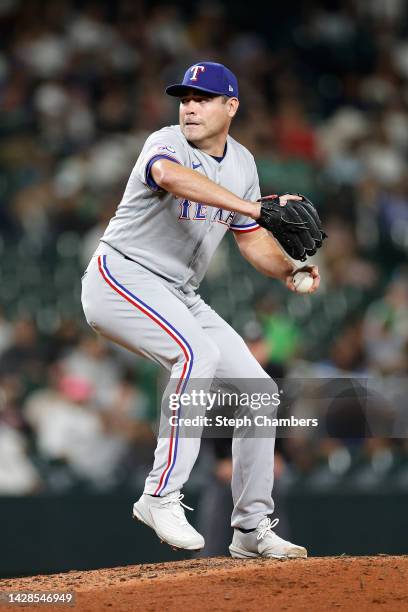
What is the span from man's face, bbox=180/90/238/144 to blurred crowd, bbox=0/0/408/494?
1627 millimetres

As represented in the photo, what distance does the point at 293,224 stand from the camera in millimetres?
3861

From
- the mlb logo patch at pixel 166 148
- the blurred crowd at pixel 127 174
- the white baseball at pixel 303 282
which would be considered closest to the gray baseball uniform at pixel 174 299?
the mlb logo patch at pixel 166 148

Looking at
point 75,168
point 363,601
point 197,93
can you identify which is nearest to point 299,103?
point 75,168

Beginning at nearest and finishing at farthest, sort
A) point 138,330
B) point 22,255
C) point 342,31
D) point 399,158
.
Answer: point 138,330
point 22,255
point 399,158
point 342,31

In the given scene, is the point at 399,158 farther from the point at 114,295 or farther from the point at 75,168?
the point at 114,295

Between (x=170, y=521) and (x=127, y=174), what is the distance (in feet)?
A: 17.3

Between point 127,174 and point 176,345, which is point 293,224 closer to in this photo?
point 176,345

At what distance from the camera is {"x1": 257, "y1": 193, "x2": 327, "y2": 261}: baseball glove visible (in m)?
3.83

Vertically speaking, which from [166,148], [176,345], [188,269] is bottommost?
[176,345]

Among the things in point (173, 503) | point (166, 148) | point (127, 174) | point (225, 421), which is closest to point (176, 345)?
point (173, 503)

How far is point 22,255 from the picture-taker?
804cm

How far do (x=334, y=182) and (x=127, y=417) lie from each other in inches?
136

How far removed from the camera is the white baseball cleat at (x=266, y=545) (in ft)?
13.7

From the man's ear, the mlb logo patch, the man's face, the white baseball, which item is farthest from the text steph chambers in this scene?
the man's ear
